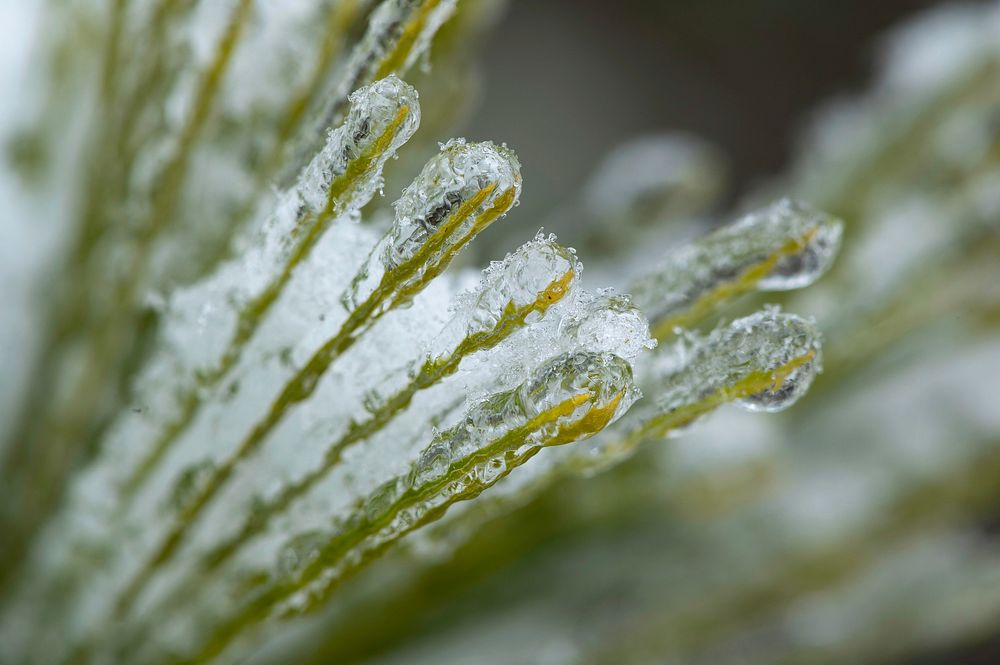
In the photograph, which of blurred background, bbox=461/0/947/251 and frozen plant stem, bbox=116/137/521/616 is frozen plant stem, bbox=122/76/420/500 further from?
blurred background, bbox=461/0/947/251

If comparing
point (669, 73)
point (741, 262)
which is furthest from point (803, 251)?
point (669, 73)

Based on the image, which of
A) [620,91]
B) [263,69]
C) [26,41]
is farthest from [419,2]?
[620,91]

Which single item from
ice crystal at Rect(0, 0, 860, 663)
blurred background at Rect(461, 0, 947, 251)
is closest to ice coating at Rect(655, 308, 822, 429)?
ice crystal at Rect(0, 0, 860, 663)

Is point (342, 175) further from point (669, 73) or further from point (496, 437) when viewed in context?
point (669, 73)

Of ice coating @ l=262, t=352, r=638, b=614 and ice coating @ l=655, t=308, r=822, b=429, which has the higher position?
ice coating @ l=655, t=308, r=822, b=429

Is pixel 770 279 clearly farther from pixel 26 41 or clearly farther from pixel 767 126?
pixel 767 126

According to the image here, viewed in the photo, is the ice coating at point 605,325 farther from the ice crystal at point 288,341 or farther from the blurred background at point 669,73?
the blurred background at point 669,73
